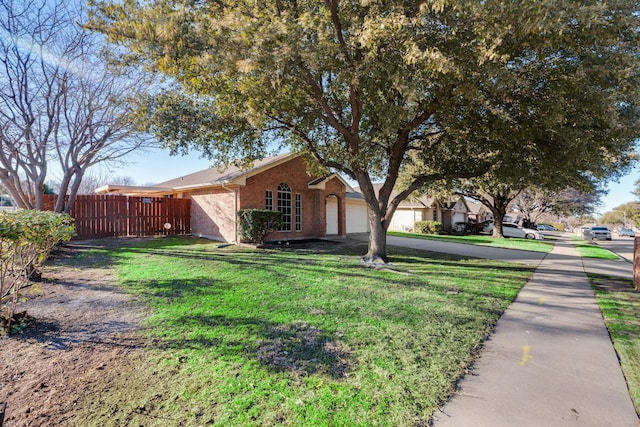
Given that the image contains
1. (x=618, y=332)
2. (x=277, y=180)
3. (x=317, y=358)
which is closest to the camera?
(x=317, y=358)

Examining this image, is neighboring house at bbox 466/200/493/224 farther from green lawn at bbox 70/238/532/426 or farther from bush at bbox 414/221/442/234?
green lawn at bbox 70/238/532/426

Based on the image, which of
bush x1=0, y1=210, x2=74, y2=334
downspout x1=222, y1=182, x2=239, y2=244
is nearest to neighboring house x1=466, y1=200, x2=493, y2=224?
downspout x1=222, y1=182, x2=239, y2=244

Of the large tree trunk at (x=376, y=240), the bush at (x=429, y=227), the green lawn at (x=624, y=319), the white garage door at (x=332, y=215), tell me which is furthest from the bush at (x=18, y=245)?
the bush at (x=429, y=227)

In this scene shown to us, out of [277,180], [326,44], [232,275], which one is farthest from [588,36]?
[277,180]

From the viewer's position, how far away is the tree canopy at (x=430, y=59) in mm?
5641

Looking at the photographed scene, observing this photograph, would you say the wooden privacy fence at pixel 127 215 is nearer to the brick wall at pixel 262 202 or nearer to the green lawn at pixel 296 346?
the brick wall at pixel 262 202

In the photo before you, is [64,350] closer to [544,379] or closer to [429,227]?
[544,379]

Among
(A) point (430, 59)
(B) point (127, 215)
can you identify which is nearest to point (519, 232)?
(A) point (430, 59)

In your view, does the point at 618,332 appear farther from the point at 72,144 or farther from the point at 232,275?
the point at 72,144

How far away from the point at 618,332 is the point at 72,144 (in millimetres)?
15280

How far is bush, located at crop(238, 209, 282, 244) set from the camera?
12.7m

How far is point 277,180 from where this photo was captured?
15156 mm

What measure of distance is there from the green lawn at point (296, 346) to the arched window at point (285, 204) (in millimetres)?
7280

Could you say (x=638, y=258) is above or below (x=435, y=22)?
below
